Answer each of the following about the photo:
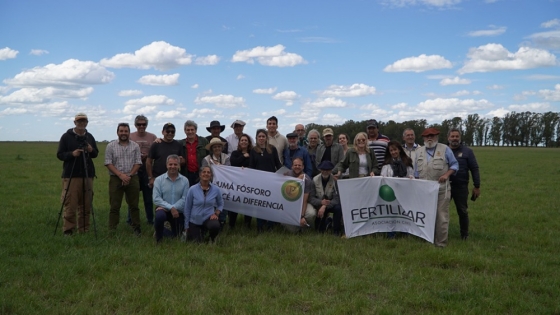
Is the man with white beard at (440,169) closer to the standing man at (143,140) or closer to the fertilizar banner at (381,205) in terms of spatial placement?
the fertilizar banner at (381,205)

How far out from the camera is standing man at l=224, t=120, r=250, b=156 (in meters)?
10.7

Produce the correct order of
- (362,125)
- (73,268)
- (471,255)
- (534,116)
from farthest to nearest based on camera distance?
(534,116) < (362,125) < (471,255) < (73,268)

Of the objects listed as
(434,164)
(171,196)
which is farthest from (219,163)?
(434,164)

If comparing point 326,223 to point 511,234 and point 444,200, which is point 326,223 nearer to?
point 444,200

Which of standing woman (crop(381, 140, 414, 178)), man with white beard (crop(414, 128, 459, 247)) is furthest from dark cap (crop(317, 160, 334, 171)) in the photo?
man with white beard (crop(414, 128, 459, 247))

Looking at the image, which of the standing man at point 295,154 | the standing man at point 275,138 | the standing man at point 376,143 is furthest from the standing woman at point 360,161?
the standing man at point 275,138

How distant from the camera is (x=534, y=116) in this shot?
124 meters

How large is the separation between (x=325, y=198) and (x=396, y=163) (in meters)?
1.55

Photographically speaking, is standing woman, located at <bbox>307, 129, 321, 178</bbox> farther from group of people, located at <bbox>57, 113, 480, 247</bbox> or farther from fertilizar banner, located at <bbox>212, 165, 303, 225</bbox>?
fertilizar banner, located at <bbox>212, 165, 303, 225</bbox>

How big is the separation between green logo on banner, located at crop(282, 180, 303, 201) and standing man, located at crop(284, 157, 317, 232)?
12 cm

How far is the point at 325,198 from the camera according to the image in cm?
1015

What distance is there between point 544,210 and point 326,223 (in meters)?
7.23

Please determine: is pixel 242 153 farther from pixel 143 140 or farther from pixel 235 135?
pixel 143 140

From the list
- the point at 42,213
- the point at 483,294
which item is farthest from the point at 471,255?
the point at 42,213
